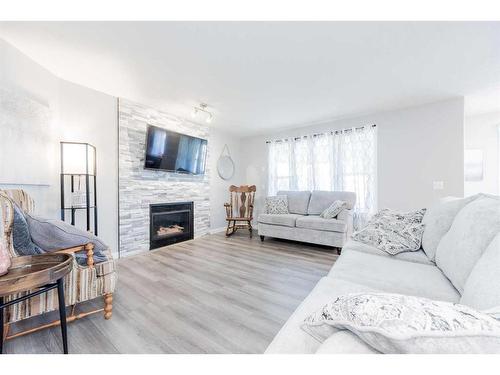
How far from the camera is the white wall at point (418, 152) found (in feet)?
9.70

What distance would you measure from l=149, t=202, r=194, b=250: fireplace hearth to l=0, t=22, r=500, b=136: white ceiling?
1703mm

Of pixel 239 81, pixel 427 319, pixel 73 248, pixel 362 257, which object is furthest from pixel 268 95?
pixel 427 319

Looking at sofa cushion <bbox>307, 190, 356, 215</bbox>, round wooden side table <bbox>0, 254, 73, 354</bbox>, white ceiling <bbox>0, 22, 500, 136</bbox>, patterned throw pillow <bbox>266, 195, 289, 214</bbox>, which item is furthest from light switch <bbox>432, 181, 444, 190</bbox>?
round wooden side table <bbox>0, 254, 73, 354</bbox>

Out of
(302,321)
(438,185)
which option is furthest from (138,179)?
(438,185)

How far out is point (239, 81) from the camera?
8.05 ft

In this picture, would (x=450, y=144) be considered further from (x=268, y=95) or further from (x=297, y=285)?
(x=297, y=285)

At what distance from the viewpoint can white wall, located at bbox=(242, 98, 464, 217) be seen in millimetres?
2957

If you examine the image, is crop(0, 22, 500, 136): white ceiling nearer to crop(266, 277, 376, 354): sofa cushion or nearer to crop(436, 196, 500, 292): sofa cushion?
crop(436, 196, 500, 292): sofa cushion

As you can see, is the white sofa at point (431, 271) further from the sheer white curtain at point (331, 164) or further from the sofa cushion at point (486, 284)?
the sheer white curtain at point (331, 164)

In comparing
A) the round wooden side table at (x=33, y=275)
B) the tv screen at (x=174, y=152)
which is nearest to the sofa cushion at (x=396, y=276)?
the round wooden side table at (x=33, y=275)

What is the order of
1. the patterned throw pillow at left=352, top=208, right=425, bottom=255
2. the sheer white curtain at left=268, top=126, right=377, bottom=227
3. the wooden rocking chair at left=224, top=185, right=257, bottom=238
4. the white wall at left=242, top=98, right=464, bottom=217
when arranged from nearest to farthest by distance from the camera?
1. the patterned throw pillow at left=352, top=208, right=425, bottom=255
2. the white wall at left=242, top=98, right=464, bottom=217
3. the sheer white curtain at left=268, top=126, right=377, bottom=227
4. the wooden rocking chair at left=224, top=185, right=257, bottom=238

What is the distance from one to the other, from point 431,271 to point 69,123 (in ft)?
12.2

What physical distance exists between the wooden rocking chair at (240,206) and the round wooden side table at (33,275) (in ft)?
9.97
